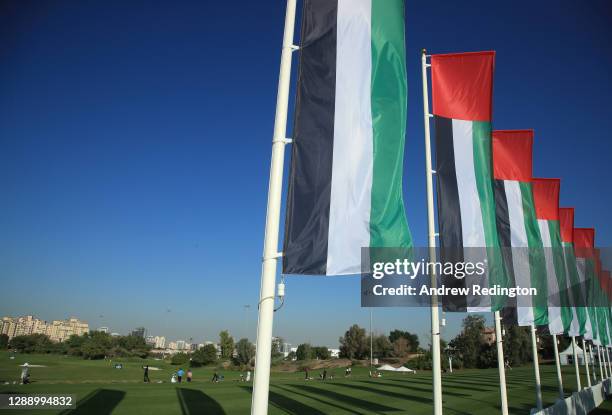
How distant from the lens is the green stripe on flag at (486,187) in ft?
35.1

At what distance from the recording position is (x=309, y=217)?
18.4ft

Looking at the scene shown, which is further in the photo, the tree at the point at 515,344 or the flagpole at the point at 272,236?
the tree at the point at 515,344

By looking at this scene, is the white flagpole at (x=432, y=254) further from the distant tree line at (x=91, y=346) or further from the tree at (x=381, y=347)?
the distant tree line at (x=91, y=346)

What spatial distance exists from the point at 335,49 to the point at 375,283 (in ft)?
14.0

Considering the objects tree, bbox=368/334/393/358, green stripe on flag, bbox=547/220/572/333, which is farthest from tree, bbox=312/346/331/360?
green stripe on flag, bbox=547/220/572/333

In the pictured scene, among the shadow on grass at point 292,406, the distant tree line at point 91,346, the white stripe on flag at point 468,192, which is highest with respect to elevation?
the white stripe on flag at point 468,192

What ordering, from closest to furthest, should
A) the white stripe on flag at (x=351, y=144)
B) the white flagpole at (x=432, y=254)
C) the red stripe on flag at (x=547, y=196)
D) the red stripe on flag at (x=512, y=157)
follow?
1. the white stripe on flag at (x=351, y=144)
2. the white flagpole at (x=432, y=254)
3. the red stripe on flag at (x=512, y=157)
4. the red stripe on flag at (x=547, y=196)

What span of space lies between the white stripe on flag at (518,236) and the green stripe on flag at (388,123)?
9691mm

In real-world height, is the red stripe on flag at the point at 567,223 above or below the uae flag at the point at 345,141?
above

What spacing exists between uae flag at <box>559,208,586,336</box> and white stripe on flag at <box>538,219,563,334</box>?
6.25 ft

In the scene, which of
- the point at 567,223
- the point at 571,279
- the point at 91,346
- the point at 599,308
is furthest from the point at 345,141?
the point at 91,346

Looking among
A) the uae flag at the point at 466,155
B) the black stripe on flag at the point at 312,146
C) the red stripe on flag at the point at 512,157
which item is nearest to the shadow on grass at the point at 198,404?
the uae flag at the point at 466,155

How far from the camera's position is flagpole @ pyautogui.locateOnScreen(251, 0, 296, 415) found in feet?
15.7

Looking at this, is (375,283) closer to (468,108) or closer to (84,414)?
(468,108)
